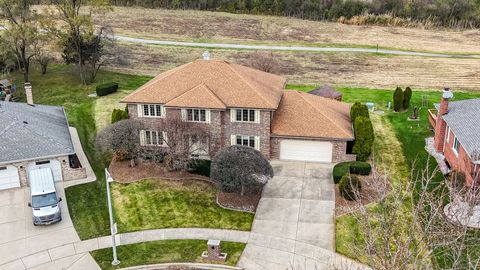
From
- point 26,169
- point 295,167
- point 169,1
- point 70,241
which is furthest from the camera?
point 169,1

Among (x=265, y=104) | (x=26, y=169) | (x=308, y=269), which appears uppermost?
(x=265, y=104)

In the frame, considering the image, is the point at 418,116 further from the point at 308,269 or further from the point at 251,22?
the point at 251,22

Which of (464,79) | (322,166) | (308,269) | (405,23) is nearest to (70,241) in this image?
(308,269)

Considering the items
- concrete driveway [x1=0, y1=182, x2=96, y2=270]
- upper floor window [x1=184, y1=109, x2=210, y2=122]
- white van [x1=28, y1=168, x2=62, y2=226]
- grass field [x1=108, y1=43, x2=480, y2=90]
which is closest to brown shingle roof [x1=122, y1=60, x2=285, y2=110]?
upper floor window [x1=184, y1=109, x2=210, y2=122]

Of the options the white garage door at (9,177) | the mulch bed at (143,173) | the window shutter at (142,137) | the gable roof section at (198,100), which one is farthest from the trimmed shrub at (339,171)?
the white garage door at (9,177)

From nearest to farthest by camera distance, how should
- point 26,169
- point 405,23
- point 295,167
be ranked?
point 26,169, point 295,167, point 405,23

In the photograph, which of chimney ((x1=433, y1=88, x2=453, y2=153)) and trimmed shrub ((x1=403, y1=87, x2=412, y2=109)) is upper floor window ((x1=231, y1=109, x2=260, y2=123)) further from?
trimmed shrub ((x1=403, y1=87, x2=412, y2=109))
